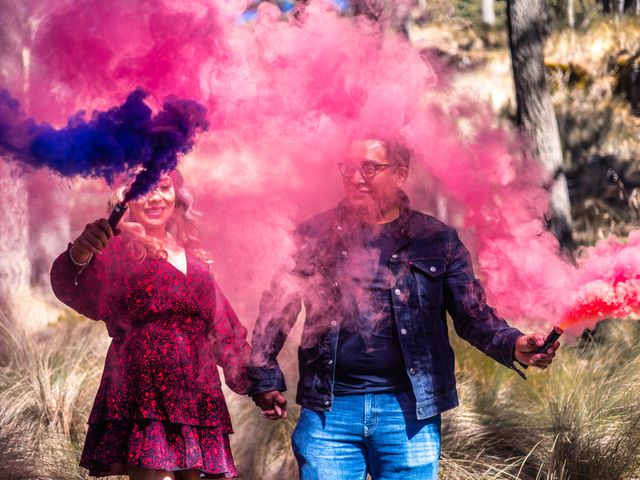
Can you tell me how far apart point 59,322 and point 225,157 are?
167 inches

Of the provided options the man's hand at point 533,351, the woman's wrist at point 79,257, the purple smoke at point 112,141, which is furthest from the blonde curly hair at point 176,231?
the man's hand at point 533,351

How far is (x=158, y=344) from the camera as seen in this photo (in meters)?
3.19

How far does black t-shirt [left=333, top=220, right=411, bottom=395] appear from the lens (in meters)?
3.07

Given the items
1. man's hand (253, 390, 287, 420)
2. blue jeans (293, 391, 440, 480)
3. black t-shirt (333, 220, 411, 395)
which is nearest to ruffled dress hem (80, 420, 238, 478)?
man's hand (253, 390, 287, 420)

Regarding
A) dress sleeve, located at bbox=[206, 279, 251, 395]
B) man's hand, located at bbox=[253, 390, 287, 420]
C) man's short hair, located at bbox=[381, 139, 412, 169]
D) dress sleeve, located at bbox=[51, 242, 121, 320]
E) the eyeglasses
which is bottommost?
man's hand, located at bbox=[253, 390, 287, 420]

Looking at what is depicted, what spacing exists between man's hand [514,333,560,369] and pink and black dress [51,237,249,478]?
101cm

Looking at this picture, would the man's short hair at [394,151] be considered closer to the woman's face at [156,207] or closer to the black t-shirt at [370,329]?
the black t-shirt at [370,329]

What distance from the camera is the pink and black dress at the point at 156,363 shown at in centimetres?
311

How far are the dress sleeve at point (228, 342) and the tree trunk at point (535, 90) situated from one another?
432cm

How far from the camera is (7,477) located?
4281mm

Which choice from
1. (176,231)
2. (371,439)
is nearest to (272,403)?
(371,439)

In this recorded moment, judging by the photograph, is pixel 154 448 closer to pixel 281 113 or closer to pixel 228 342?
pixel 228 342

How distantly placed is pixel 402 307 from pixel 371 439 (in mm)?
468

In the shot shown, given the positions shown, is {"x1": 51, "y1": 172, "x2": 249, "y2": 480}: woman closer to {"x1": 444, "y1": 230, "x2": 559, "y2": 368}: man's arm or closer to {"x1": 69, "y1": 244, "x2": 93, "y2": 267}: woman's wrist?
{"x1": 69, "y1": 244, "x2": 93, "y2": 267}: woman's wrist
